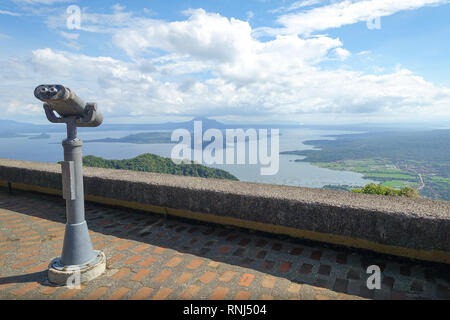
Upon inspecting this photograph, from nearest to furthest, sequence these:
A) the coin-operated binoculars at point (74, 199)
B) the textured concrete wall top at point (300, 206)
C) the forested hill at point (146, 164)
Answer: the coin-operated binoculars at point (74, 199), the textured concrete wall top at point (300, 206), the forested hill at point (146, 164)

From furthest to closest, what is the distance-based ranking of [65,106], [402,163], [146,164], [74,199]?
[402,163] → [146,164] → [74,199] → [65,106]

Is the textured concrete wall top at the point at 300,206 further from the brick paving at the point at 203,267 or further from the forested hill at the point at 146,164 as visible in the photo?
the forested hill at the point at 146,164

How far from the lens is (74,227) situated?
2.60 m

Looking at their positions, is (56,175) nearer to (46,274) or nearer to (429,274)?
(46,274)

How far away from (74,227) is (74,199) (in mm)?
292

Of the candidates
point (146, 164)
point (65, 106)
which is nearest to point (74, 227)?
point (65, 106)

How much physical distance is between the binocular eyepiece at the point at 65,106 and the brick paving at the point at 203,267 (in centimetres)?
153

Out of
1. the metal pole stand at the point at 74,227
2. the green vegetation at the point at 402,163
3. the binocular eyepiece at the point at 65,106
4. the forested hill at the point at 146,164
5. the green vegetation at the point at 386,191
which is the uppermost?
the binocular eyepiece at the point at 65,106

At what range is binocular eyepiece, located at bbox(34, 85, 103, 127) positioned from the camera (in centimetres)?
225

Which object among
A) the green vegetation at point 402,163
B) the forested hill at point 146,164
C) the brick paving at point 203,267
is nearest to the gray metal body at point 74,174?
the brick paving at point 203,267

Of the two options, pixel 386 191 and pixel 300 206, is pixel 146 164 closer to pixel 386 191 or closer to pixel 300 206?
pixel 386 191

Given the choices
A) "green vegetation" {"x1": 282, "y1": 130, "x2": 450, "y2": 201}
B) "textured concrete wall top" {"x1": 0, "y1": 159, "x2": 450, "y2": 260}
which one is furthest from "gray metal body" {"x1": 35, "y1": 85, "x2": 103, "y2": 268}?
"green vegetation" {"x1": 282, "y1": 130, "x2": 450, "y2": 201}

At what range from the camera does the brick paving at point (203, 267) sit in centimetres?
229

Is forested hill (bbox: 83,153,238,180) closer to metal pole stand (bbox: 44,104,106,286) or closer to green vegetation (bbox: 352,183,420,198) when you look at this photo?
green vegetation (bbox: 352,183,420,198)
